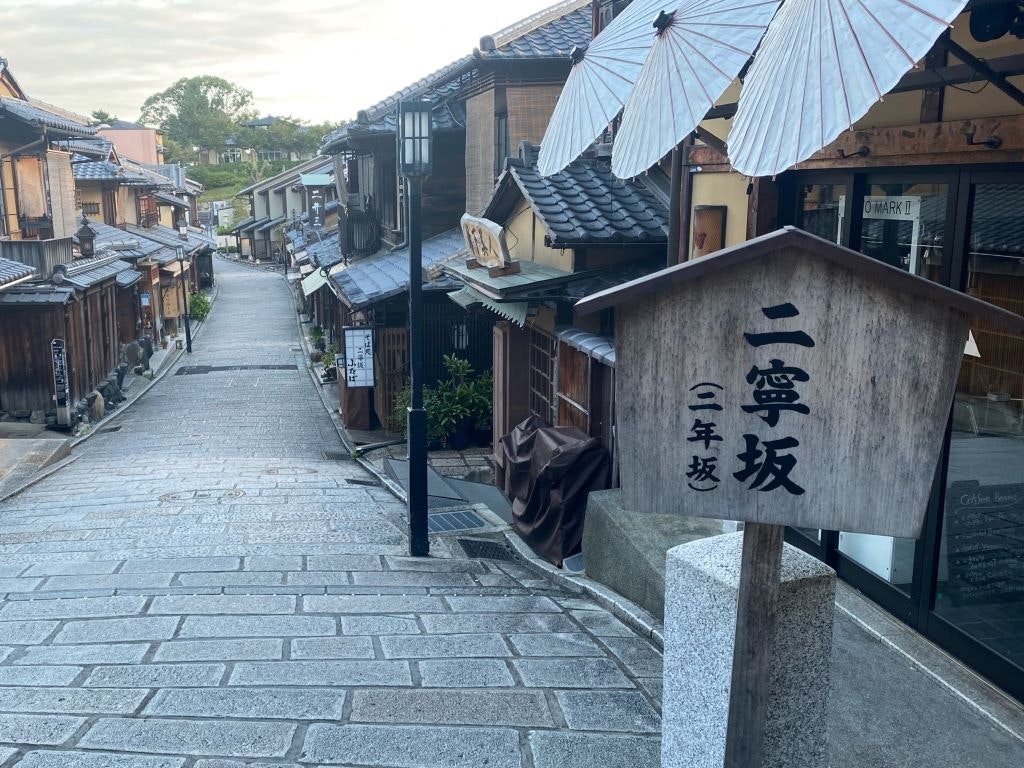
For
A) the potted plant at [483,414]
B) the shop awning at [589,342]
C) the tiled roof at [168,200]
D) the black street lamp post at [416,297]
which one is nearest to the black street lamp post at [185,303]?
the tiled roof at [168,200]

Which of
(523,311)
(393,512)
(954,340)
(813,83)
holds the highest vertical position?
(813,83)

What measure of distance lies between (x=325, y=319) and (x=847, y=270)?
3662 centimetres

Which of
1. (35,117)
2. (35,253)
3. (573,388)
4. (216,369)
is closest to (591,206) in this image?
(573,388)

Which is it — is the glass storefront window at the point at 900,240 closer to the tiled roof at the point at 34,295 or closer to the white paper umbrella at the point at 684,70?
the white paper umbrella at the point at 684,70

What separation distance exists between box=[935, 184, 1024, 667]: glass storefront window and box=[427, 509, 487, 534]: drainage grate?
795cm

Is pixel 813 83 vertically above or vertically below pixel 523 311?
above

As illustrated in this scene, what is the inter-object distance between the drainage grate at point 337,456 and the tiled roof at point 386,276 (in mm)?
3380

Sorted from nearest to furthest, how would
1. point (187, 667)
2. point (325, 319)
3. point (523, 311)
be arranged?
point (187, 667) < point (523, 311) < point (325, 319)

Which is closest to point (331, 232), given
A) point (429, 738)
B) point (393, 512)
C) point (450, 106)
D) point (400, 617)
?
point (450, 106)

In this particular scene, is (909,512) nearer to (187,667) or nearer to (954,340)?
(954,340)

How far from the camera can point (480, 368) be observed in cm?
2148

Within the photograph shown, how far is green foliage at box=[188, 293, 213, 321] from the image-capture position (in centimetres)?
4738

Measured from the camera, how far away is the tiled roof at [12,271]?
1994 cm

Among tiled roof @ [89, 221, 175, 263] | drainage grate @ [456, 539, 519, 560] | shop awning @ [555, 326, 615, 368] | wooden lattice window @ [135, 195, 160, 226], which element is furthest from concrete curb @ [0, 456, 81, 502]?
wooden lattice window @ [135, 195, 160, 226]
